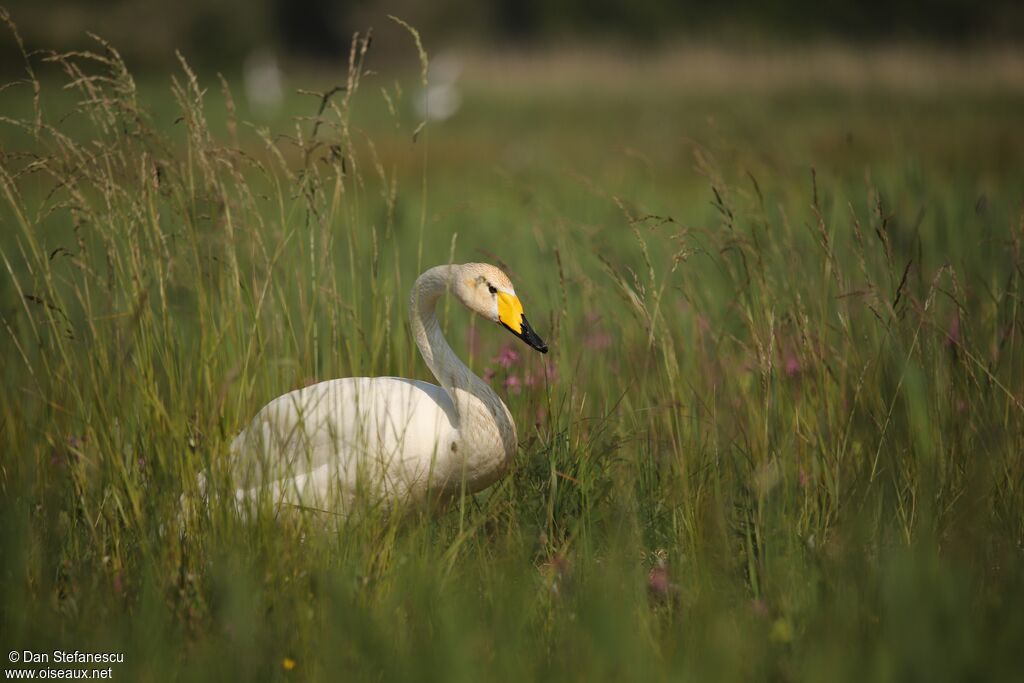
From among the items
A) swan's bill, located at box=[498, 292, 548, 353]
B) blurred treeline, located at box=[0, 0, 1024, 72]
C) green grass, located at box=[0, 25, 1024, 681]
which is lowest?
green grass, located at box=[0, 25, 1024, 681]

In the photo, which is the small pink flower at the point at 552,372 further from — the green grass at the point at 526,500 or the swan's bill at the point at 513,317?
the swan's bill at the point at 513,317

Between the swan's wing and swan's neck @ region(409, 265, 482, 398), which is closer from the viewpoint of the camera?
the swan's wing

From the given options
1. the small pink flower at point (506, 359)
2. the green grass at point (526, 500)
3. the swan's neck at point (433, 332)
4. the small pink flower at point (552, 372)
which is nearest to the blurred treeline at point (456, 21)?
the small pink flower at point (552, 372)

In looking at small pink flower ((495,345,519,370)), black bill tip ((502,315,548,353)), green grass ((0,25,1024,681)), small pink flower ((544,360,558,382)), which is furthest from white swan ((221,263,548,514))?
small pink flower ((544,360,558,382))

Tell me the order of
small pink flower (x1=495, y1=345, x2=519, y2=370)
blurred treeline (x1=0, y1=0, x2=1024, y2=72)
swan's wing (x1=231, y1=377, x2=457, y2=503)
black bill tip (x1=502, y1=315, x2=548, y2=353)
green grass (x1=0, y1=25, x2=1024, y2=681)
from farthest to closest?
blurred treeline (x1=0, y1=0, x2=1024, y2=72)
small pink flower (x1=495, y1=345, x2=519, y2=370)
black bill tip (x1=502, y1=315, x2=548, y2=353)
swan's wing (x1=231, y1=377, x2=457, y2=503)
green grass (x1=0, y1=25, x2=1024, y2=681)

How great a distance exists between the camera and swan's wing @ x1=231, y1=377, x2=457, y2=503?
121 inches

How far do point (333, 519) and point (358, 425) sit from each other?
11.7 inches

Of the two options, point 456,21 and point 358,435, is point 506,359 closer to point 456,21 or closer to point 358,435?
point 358,435

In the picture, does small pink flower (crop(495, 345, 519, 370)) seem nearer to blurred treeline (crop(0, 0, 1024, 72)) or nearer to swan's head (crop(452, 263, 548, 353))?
swan's head (crop(452, 263, 548, 353))

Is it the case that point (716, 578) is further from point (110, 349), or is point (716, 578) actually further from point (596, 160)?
point (596, 160)

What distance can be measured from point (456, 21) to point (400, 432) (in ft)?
121

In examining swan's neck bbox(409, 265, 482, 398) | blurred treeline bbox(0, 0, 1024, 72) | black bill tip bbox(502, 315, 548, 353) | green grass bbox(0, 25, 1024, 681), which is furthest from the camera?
blurred treeline bbox(0, 0, 1024, 72)

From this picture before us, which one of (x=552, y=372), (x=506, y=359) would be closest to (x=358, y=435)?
(x=506, y=359)

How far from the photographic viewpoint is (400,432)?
323 cm
